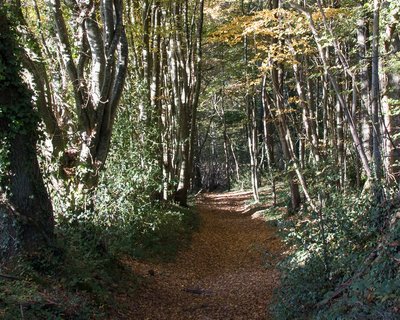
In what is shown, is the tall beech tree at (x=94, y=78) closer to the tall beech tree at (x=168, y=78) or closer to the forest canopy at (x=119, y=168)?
the forest canopy at (x=119, y=168)

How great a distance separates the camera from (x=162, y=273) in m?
9.52

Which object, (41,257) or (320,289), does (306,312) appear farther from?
(41,257)

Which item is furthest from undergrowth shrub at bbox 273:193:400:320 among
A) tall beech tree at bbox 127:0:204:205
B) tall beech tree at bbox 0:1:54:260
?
tall beech tree at bbox 127:0:204:205

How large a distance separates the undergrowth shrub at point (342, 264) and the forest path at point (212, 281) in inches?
24.4

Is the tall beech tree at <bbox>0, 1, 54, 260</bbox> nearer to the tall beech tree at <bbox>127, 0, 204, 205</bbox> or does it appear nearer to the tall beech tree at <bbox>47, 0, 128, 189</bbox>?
the tall beech tree at <bbox>47, 0, 128, 189</bbox>

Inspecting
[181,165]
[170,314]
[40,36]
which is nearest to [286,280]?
[170,314]

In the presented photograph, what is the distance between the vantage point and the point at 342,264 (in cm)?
540

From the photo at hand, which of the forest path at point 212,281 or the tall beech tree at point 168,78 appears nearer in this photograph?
the forest path at point 212,281

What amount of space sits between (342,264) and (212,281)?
455 centimetres

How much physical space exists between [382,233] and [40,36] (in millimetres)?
7271

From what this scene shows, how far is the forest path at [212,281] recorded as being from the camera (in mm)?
7219

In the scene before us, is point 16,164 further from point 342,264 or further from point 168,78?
point 168,78

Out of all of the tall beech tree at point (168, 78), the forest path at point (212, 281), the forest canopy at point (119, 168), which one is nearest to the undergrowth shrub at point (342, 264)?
the forest canopy at point (119, 168)

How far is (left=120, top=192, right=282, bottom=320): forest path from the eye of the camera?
722 centimetres
